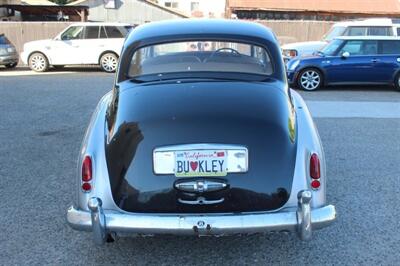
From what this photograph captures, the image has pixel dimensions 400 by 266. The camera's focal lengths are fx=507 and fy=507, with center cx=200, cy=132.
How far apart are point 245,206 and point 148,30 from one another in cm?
205

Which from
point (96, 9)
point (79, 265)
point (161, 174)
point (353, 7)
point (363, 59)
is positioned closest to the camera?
point (161, 174)

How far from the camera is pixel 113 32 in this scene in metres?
17.6

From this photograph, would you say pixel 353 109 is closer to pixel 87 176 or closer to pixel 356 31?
pixel 356 31

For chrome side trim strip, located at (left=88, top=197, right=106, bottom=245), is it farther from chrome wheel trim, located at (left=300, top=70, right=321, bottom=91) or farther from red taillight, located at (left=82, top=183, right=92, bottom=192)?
chrome wheel trim, located at (left=300, top=70, right=321, bottom=91)

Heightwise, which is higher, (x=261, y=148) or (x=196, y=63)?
(x=196, y=63)

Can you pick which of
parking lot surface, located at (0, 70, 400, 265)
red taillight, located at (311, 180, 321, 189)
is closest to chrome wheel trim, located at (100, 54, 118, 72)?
parking lot surface, located at (0, 70, 400, 265)

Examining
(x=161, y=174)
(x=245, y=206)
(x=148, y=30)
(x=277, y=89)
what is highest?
(x=148, y=30)

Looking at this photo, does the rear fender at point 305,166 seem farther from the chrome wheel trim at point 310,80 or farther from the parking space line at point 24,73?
the parking space line at point 24,73

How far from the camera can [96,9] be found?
4194 cm

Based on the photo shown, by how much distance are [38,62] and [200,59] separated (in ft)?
46.1

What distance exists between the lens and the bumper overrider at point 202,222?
318cm

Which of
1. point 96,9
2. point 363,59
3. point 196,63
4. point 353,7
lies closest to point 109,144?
point 196,63

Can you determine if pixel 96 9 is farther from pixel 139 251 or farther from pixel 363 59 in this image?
pixel 139 251

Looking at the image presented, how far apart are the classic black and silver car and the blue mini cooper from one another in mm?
9260
